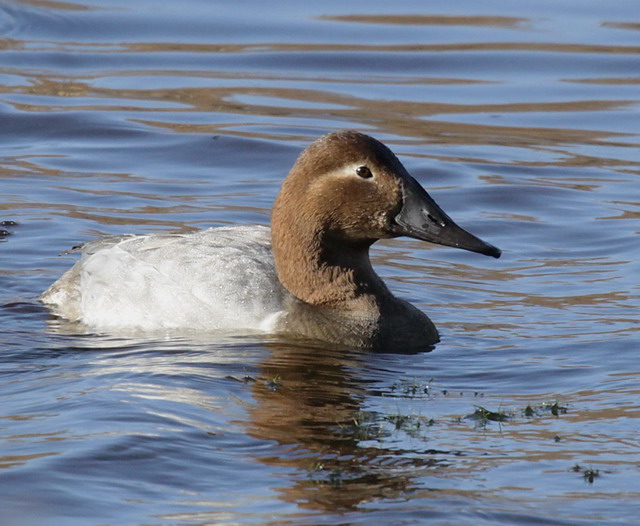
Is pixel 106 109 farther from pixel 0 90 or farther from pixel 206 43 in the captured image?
pixel 206 43

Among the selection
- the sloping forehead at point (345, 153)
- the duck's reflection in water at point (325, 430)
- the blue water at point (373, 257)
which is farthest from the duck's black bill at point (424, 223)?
the duck's reflection in water at point (325, 430)

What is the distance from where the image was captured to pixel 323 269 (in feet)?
29.2

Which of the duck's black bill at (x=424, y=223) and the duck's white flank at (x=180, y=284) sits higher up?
the duck's black bill at (x=424, y=223)

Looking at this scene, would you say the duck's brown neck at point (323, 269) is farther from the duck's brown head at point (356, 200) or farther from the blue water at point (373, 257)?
the blue water at point (373, 257)

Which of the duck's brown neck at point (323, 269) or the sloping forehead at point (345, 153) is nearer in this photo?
the sloping forehead at point (345, 153)

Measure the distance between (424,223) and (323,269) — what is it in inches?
29.0

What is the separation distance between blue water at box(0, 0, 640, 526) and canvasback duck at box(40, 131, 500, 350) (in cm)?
19

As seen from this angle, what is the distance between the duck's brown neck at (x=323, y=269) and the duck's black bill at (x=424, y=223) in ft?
1.28

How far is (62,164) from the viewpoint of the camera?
46.2 ft

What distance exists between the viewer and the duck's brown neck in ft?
29.0

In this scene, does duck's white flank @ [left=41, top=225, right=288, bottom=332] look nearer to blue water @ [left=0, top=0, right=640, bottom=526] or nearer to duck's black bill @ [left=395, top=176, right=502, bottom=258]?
blue water @ [left=0, top=0, right=640, bottom=526]

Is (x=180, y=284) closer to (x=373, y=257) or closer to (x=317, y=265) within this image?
(x=317, y=265)

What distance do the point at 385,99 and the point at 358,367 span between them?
8966 mm

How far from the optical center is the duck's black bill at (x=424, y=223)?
8727mm
